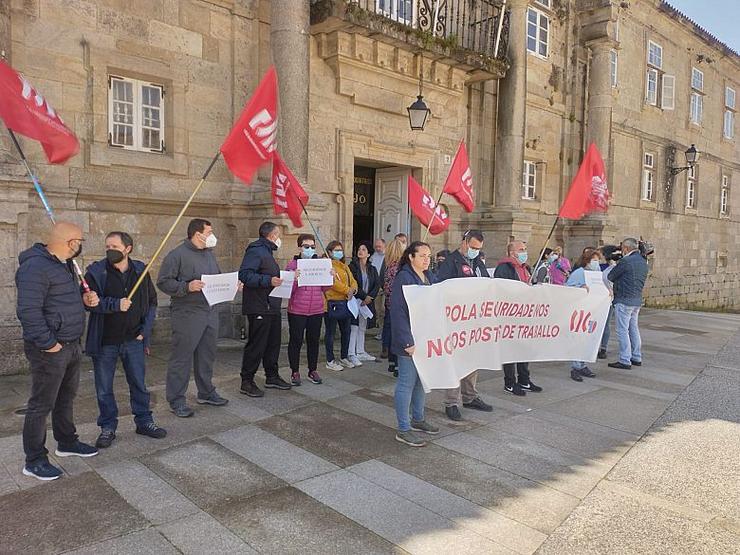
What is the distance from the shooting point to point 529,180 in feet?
50.1

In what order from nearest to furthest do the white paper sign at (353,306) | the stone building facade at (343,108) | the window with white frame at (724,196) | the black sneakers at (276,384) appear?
the black sneakers at (276,384)
the white paper sign at (353,306)
the stone building facade at (343,108)
the window with white frame at (724,196)

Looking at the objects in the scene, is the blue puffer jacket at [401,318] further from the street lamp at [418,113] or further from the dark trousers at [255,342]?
the street lamp at [418,113]

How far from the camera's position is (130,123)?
844cm

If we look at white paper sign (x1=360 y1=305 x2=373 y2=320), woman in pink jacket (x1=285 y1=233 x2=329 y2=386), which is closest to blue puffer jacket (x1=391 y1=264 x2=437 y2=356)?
woman in pink jacket (x1=285 y1=233 x2=329 y2=386)

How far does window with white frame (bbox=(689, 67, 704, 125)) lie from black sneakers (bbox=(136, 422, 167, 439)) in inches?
884

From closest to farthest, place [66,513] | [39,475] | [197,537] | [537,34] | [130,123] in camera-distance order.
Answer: [197,537], [66,513], [39,475], [130,123], [537,34]

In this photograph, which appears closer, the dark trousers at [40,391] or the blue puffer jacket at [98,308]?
the dark trousers at [40,391]

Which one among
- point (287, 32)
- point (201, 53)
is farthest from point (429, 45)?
point (201, 53)

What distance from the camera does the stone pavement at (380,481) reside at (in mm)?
3391

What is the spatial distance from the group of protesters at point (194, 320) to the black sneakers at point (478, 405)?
0.01 m

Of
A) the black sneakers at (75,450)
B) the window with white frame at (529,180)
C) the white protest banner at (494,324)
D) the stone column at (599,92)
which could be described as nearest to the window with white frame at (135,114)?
the black sneakers at (75,450)

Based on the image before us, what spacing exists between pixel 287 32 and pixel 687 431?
7755 millimetres

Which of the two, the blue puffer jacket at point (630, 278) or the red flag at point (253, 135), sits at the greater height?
the red flag at point (253, 135)

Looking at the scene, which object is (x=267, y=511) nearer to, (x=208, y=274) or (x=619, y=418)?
(x=208, y=274)
